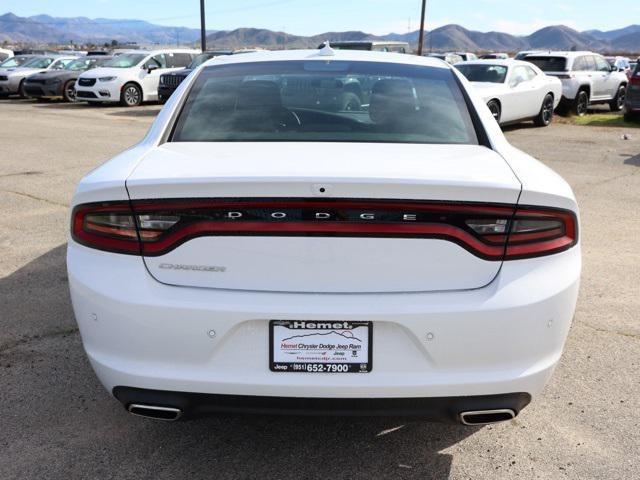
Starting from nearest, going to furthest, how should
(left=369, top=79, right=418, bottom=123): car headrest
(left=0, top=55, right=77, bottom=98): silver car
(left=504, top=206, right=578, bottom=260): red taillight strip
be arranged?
(left=504, top=206, right=578, bottom=260): red taillight strip
(left=369, top=79, right=418, bottom=123): car headrest
(left=0, top=55, right=77, bottom=98): silver car

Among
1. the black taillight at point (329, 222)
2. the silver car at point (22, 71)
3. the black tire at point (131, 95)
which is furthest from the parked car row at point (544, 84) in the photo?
the silver car at point (22, 71)

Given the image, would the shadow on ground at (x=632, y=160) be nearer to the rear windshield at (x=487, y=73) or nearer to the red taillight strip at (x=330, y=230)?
the rear windshield at (x=487, y=73)

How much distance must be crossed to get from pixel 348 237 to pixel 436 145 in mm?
916

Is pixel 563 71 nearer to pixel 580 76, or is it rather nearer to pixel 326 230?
pixel 580 76

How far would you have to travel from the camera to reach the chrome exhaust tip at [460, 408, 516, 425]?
2420mm

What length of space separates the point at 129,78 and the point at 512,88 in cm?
1195

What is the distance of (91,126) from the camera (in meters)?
15.9

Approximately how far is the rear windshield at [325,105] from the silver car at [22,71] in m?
22.6

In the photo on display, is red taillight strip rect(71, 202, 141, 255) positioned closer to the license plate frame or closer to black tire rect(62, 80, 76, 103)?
the license plate frame

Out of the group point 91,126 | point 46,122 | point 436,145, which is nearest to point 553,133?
point 91,126

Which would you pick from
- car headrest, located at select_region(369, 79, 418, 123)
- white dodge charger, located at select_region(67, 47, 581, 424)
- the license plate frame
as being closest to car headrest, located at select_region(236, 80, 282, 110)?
car headrest, located at select_region(369, 79, 418, 123)

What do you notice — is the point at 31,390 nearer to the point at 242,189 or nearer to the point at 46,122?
the point at 242,189

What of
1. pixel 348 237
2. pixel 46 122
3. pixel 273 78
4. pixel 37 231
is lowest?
pixel 46 122

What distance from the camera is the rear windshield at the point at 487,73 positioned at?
48.3 feet
